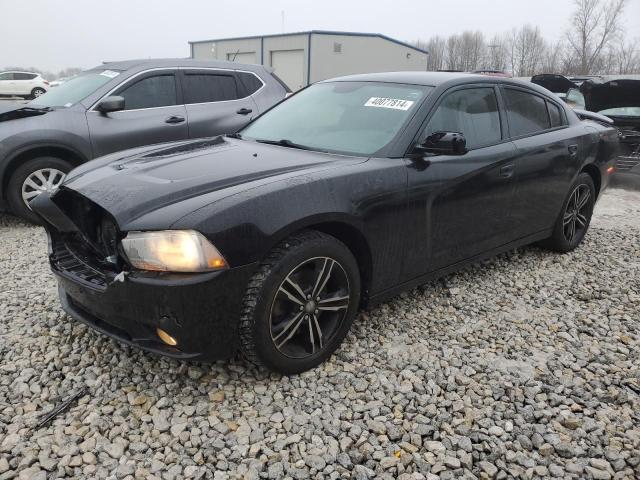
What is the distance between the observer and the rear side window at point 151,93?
19.0 ft

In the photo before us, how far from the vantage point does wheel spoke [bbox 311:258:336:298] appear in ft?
8.79

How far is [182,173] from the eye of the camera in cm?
270

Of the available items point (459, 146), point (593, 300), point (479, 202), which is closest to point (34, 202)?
point (459, 146)

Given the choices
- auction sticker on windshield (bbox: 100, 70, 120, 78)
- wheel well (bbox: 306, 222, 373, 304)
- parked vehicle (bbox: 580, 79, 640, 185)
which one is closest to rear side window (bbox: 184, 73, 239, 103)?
auction sticker on windshield (bbox: 100, 70, 120, 78)

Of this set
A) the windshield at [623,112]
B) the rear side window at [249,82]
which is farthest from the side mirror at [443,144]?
the windshield at [623,112]

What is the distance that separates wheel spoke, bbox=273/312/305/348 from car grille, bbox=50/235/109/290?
856mm

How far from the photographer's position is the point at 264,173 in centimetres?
270

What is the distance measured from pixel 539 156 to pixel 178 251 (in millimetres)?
2973

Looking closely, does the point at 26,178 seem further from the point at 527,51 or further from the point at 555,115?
the point at 527,51

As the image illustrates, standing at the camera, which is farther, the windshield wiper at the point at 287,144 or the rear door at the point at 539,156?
the rear door at the point at 539,156

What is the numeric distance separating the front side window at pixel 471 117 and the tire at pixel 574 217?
127 cm

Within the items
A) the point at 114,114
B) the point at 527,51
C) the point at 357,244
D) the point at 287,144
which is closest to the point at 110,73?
the point at 114,114

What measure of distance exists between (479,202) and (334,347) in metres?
1.44

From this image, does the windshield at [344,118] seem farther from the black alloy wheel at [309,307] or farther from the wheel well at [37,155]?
the wheel well at [37,155]
